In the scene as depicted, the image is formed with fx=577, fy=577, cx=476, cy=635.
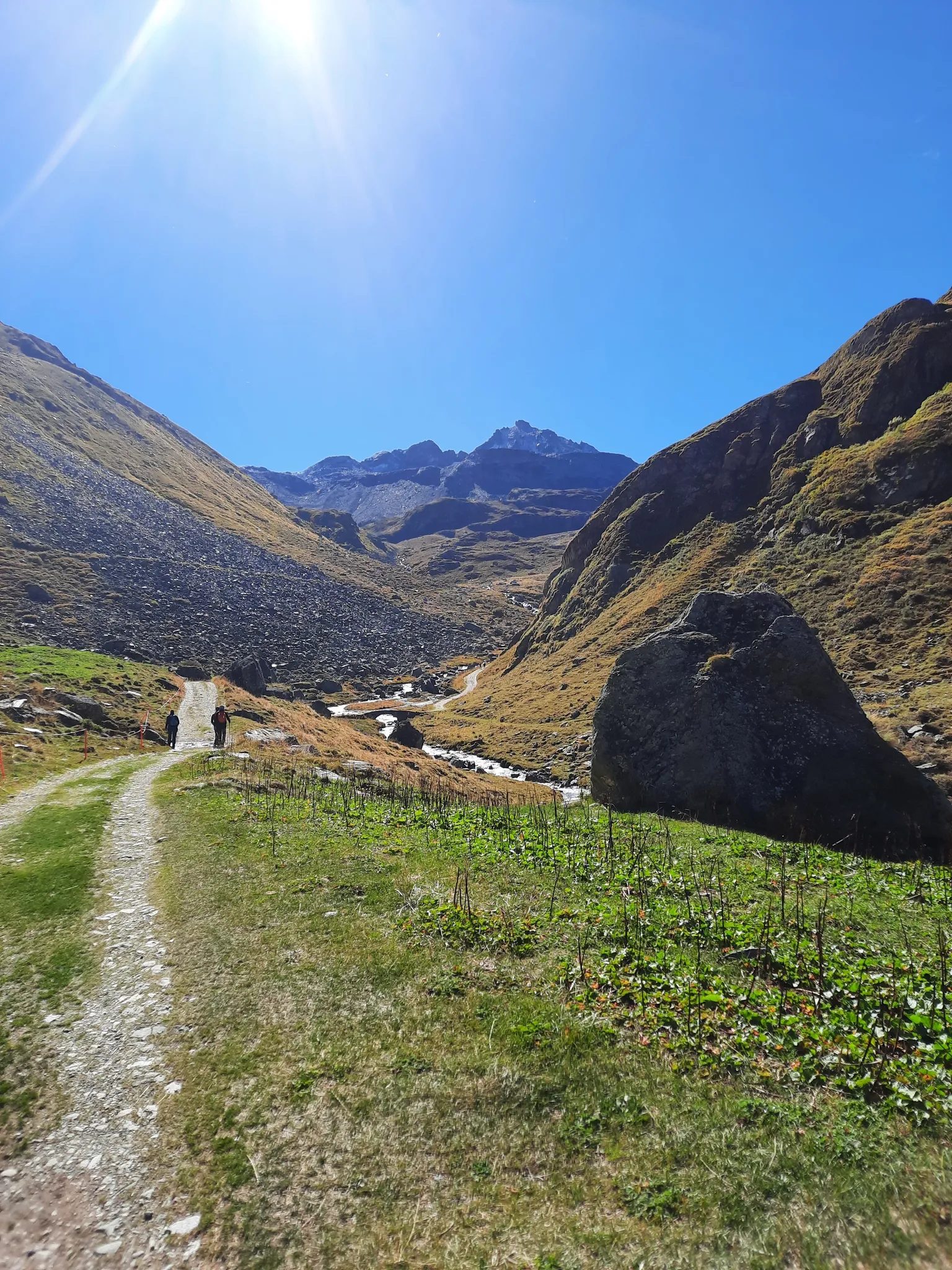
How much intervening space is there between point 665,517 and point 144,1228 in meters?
116

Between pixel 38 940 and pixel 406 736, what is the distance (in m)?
49.5

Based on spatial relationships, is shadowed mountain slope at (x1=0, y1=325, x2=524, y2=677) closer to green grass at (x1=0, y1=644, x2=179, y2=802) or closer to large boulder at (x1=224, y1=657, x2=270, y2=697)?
large boulder at (x1=224, y1=657, x2=270, y2=697)

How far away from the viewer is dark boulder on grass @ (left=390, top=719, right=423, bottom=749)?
60281 millimetres

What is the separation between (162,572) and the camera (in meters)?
103

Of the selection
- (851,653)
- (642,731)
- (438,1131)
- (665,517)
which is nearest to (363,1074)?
(438,1131)

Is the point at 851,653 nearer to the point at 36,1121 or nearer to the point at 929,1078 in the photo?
the point at 929,1078

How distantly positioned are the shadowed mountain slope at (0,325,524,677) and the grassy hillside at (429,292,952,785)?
32.9 m

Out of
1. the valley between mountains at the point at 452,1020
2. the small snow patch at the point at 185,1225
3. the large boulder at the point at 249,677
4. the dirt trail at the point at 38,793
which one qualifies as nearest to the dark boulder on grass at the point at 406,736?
the large boulder at the point at 249,677

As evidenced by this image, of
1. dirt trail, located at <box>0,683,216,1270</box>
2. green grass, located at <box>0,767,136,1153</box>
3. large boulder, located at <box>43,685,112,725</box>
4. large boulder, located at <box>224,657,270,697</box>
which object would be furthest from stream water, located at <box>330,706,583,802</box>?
large boulder, located at <box>43,685,112,725</box>

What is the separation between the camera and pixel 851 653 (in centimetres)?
5147

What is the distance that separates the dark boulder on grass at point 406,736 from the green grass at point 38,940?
40.0m

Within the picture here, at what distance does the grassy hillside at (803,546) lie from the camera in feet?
167

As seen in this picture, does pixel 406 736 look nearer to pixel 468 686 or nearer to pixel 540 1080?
pixel 468 686

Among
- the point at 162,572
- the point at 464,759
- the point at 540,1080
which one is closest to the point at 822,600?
the point at 464,759
